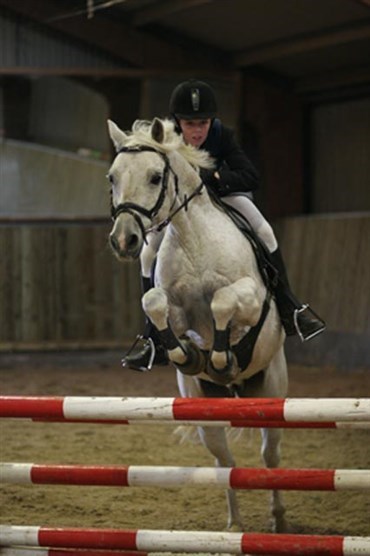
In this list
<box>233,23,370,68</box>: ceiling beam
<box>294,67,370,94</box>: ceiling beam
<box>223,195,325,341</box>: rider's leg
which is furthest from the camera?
<box>294,67,370,94</box>: ceiling beam

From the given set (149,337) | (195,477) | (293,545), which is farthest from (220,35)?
(293,545)

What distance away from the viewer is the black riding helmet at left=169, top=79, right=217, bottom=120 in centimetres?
469

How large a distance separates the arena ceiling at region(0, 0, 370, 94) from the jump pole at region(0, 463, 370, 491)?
786cm

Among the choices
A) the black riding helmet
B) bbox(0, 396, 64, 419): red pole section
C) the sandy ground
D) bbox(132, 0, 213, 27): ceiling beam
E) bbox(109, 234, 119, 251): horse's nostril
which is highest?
bbox(132, 0, 213, 27): ceiling beam

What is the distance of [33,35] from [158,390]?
185 inches

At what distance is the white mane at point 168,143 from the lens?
4.26 m

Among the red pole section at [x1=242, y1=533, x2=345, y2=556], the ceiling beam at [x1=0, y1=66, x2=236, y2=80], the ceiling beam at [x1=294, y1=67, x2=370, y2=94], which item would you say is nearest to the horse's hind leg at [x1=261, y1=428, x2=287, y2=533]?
the red pole section at [x1=242, y1=533, x2=345, y2=556]

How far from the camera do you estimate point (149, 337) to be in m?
4.69

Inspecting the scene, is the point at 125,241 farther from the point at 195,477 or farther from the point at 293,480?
the point at 293,480

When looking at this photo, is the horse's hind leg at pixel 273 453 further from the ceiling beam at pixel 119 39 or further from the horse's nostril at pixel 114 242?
the ceiling beam at pixel 119 39

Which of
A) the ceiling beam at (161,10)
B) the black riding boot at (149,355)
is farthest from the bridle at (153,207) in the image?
the ceiling beam at (161,10)

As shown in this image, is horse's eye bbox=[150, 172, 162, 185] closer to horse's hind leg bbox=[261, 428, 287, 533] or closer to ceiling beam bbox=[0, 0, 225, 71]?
horse's hind leg bbox=[261, 428, 287, 533]

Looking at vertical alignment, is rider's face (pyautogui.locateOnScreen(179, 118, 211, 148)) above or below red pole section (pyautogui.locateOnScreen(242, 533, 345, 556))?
above

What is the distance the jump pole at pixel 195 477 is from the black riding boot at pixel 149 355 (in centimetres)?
96
